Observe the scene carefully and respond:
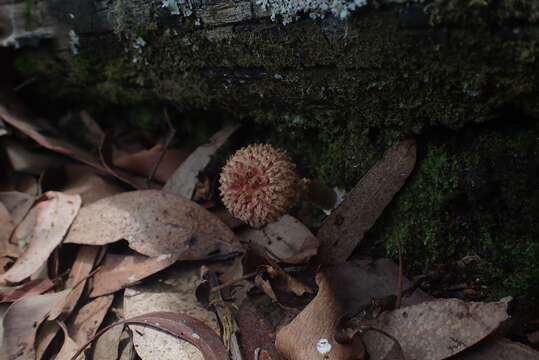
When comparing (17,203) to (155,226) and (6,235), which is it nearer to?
(6,235)

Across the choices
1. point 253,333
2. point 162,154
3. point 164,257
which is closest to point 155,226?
point 164,257

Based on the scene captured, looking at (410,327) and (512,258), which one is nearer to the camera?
(410,327)

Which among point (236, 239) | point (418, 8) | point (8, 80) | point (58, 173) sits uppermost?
point (418, 8)

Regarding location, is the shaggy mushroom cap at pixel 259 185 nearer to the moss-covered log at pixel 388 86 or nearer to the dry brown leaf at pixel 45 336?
the moss-covered log at pixel 388 86

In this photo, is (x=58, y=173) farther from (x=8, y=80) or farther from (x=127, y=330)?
(x=127, y=330)

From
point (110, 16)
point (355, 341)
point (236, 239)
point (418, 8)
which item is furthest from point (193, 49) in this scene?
point (355, 341)

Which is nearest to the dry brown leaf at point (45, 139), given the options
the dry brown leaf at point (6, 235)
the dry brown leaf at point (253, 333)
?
the dry brown leaf at point (6, 235)

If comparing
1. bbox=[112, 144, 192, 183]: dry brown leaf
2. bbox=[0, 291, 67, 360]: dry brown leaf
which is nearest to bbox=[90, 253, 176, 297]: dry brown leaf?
bbox=[0, 291, 67, 360]: dry brown leaf
